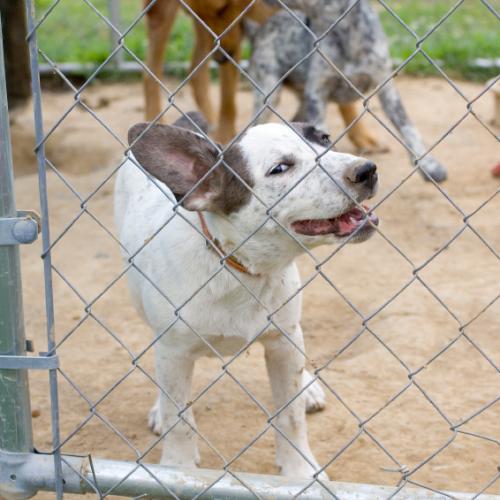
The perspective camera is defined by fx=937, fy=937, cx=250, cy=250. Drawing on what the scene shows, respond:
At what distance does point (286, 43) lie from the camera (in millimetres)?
5953

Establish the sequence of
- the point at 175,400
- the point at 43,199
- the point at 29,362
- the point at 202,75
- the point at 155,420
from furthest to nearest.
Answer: the point at 202,75 → the point at 155,420 → the point at 175,400 → the point at 29,362 → the point at 43,199

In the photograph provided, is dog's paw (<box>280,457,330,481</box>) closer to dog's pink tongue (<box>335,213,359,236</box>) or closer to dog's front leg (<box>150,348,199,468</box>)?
dog's front leg (<box>150,348,199,468</box>)

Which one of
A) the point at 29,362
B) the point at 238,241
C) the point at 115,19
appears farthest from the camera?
the point at 115,19

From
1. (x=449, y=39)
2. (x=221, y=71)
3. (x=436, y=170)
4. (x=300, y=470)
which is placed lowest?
(x=300, y=470)

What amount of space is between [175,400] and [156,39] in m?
3.92

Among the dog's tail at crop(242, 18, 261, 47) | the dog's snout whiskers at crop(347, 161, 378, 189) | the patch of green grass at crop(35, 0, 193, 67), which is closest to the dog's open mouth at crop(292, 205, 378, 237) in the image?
the dog's snout whiskers at crop(347, 161, 378, 189)

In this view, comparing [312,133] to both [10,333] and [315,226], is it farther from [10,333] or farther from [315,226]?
[10,333]

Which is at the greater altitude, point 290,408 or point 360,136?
point 360,136

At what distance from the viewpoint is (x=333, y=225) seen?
2539 millimetres

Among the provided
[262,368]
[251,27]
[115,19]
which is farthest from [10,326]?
[115,19]

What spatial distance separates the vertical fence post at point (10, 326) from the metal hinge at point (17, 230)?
2cm

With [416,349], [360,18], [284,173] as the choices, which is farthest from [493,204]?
[284,173]

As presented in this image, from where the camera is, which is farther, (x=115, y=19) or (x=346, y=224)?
(x=115, y=19)

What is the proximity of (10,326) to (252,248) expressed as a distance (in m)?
0.70
